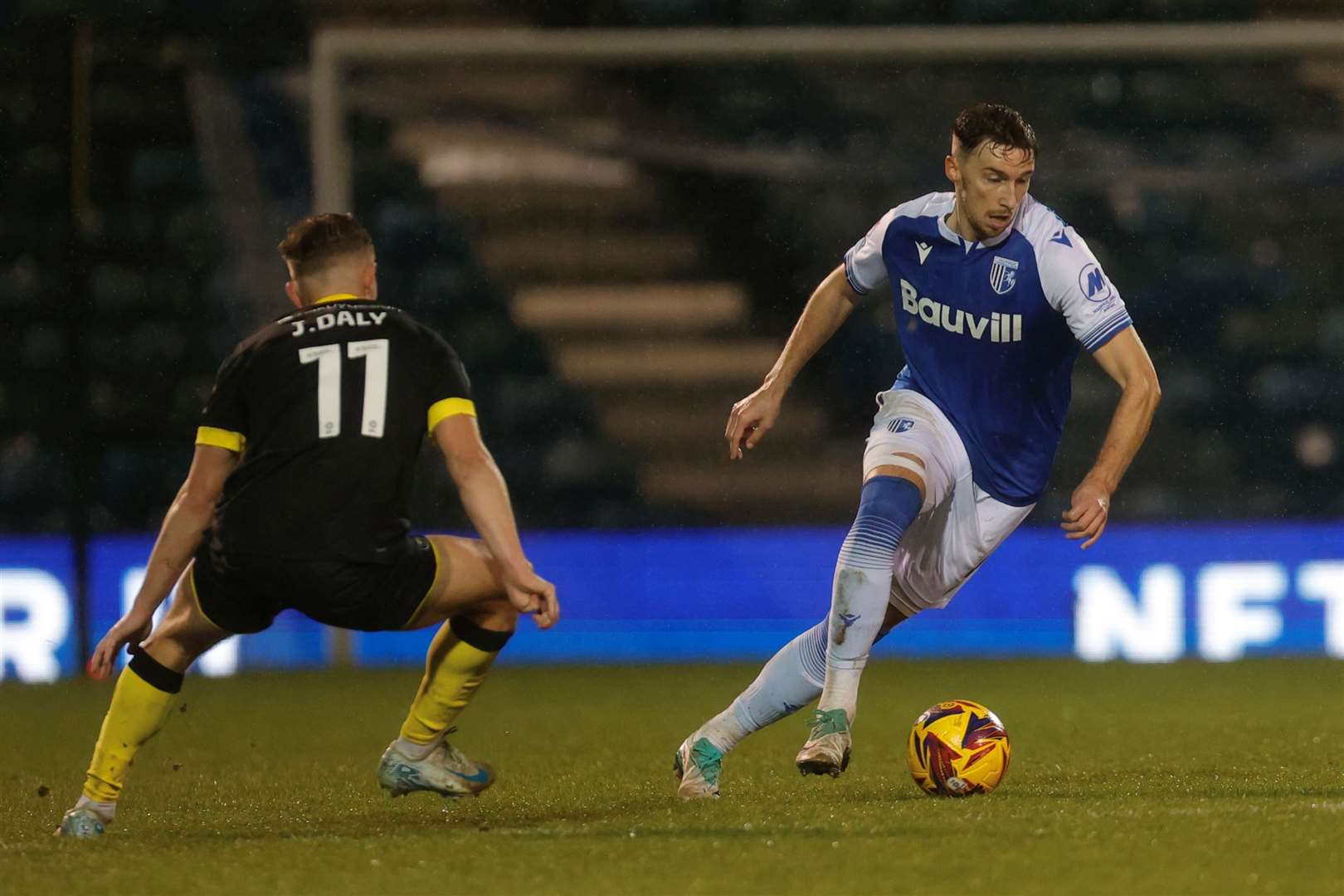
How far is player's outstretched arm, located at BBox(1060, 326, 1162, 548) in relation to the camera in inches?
174

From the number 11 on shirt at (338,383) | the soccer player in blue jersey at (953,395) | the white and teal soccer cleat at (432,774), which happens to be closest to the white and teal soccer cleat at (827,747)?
the soccer player in blue jersey at (953,395)

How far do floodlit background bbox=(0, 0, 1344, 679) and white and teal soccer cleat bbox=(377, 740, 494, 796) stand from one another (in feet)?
18.1

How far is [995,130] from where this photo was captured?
15.8 ft

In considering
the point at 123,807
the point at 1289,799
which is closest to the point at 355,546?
the point at 123,807

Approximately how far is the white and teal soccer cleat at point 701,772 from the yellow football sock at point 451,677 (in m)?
0.56

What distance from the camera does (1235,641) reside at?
9914mm

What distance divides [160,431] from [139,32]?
247cm

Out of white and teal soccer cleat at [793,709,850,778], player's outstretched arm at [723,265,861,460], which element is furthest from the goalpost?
white and teal soccer cleat at [793,709,850,778]

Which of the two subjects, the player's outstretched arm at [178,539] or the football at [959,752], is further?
the football at [959,752]

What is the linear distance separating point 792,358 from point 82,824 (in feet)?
6.92

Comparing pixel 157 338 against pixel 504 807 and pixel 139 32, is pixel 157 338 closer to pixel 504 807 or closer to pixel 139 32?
pixel 139 32

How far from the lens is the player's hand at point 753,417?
5.07 metres

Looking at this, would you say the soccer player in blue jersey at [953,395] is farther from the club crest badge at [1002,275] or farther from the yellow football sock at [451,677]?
the yellow football sock at [451,677]

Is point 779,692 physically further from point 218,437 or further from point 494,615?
point 218,437
